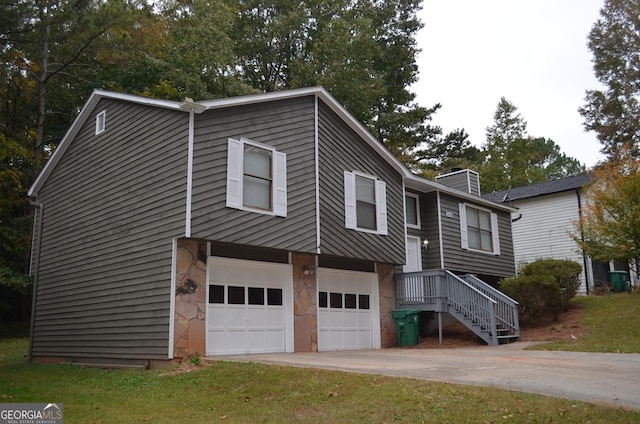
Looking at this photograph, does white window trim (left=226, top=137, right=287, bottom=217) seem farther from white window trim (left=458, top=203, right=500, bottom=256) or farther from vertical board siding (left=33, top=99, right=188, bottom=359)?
white window trim (left=458, top=203, right=500, bottom=256)

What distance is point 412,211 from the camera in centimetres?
1938

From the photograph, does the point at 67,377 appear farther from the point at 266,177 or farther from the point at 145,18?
the point at 145,18

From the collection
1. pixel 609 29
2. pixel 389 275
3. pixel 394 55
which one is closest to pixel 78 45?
pixel 389 275

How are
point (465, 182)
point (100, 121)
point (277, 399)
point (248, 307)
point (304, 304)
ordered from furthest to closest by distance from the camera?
point (465, 182) → point (100, 121) → point (304, 304) → point (248, 307) → point (277, 399)

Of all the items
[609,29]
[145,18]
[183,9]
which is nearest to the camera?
[145,18]

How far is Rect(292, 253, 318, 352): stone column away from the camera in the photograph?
14.0 metres

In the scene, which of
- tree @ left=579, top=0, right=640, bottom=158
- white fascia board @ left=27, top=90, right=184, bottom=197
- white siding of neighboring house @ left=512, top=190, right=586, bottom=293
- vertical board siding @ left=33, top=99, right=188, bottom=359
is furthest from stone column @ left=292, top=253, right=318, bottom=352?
tree @ left=579, top=0, right=640, bottom=158

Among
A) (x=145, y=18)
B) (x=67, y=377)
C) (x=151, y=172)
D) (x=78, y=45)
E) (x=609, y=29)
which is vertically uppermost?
(x=609, y=29)

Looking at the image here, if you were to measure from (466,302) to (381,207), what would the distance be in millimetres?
3394

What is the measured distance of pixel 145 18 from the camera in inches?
1078

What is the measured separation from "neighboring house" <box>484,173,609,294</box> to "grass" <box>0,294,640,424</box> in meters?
18.2

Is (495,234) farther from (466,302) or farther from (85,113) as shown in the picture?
(85,113)

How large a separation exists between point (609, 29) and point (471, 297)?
26.7 m

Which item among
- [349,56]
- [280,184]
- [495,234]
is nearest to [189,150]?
[280,184]
